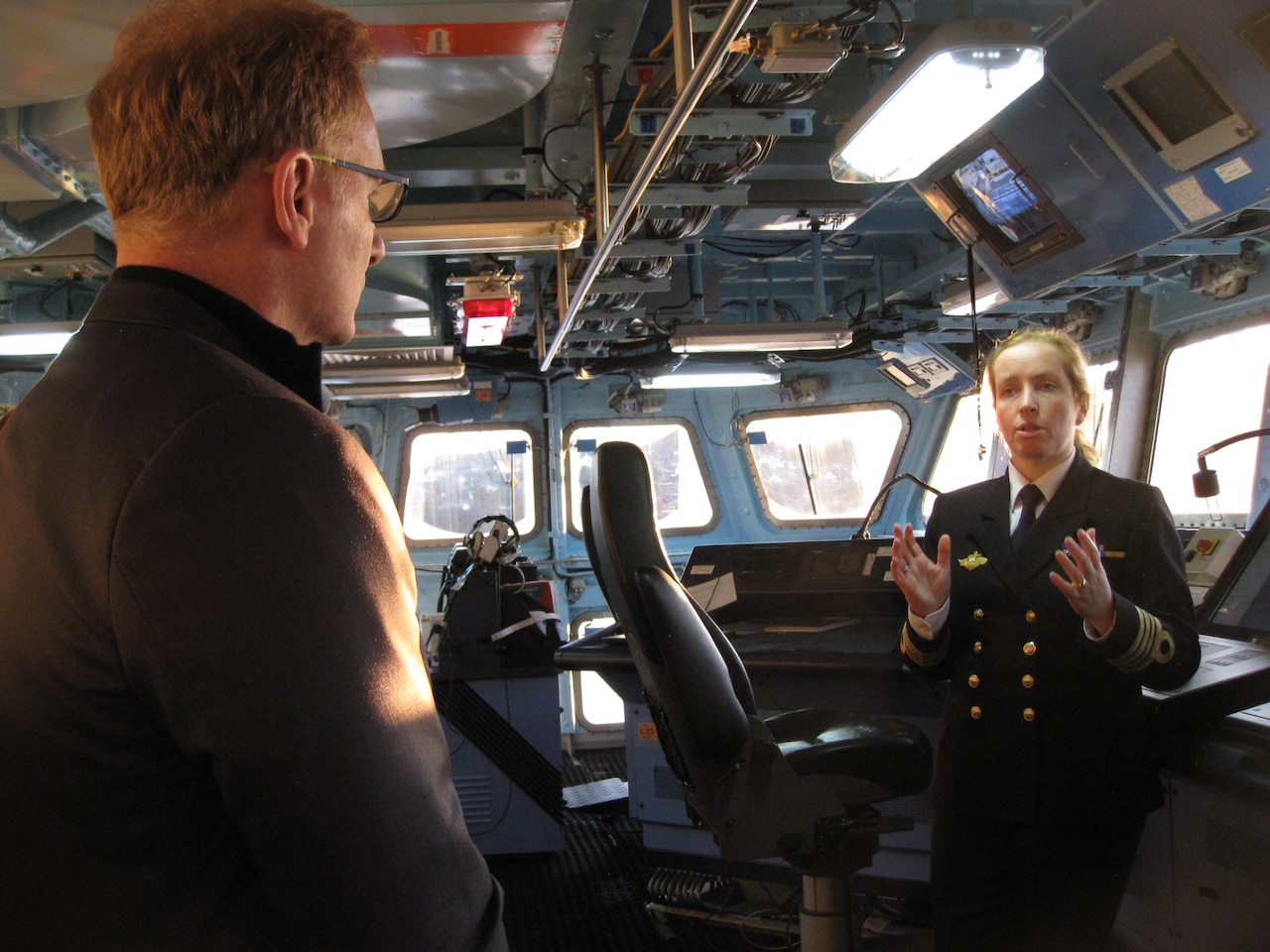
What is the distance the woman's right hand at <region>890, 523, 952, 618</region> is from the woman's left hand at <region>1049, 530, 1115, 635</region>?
278 millimetres

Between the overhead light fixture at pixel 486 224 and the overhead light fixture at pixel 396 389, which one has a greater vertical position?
the overhead light fixture at pixel 486 224

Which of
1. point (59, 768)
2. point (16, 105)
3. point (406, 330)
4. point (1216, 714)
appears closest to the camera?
point (59, 768)

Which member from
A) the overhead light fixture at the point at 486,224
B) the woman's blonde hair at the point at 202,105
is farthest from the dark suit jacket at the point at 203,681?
the overhead light fixture at the point at 486,224

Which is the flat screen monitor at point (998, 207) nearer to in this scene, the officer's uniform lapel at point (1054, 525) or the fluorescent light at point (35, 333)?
the officer's uniform lapel at point (1054, 525)

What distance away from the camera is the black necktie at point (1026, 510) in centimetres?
205

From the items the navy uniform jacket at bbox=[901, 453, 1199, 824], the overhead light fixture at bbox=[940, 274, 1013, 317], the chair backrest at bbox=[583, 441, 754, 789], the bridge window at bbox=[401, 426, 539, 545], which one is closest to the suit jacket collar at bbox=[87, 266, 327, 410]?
the chair backrest at bbox=[583, 441, 754, 789]

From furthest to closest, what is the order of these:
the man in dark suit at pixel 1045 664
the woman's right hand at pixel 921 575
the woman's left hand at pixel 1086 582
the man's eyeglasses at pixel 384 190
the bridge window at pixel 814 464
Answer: the bridge window at pixel 814 464, the woman's right hand at pixel 921 575, the man in dark suit at pixel 1045 664, the woman's left hand at pixel 1086 582, the man's eyeglasses at pixel 384 190

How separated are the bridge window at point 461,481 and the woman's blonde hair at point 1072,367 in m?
5.65

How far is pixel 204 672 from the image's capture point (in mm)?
667

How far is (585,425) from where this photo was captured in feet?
25.1

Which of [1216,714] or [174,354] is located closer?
[174,354]

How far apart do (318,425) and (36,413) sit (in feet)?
0.79

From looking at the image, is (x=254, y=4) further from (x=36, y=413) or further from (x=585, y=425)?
(x=585, y=425)

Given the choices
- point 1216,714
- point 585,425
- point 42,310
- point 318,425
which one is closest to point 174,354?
point 318,425
